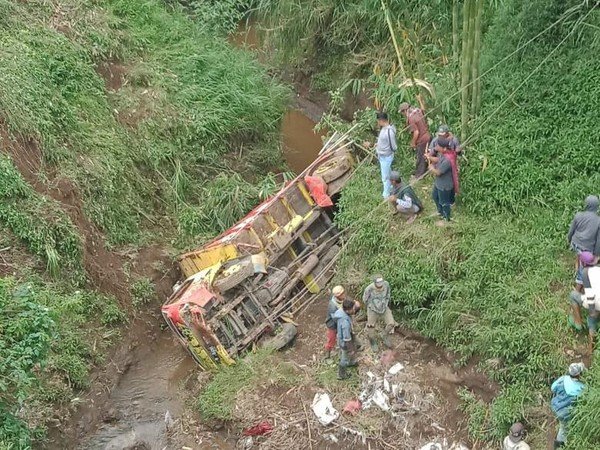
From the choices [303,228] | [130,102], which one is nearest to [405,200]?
[303,228]

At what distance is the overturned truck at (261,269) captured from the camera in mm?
10031

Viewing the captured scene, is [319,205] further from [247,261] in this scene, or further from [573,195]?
[573,195]

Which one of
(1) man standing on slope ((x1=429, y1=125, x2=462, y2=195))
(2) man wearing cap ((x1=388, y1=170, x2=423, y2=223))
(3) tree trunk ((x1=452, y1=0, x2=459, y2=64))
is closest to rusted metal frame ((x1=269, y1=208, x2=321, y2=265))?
(2) man wearing cap ((x1=388, y1=170, x2=423, y2=223))

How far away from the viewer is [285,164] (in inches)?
578

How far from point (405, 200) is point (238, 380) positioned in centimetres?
345

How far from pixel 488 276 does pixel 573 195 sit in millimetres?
1626

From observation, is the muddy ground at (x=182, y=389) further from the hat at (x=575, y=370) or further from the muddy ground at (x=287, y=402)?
the hat at (x=575, y=370)

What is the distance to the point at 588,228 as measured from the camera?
26.2 feet

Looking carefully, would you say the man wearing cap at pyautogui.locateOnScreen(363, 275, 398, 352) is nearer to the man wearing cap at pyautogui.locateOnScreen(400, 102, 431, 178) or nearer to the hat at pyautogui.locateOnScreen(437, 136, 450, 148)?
the hat at pyautogui.locateOnScreen(437, 136, 450, 148)

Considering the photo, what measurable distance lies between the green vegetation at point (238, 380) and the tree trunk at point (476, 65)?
4759 mm

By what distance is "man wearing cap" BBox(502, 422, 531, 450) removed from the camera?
7.64 m

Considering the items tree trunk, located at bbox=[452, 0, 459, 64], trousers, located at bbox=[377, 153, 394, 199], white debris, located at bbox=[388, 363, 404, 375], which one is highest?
tree trunk, located at bbox=[452, 0, 459, 64]

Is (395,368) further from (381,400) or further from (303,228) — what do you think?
(303,228)

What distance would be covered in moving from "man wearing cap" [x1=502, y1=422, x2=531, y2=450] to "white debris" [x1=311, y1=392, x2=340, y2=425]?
2.20 meters
